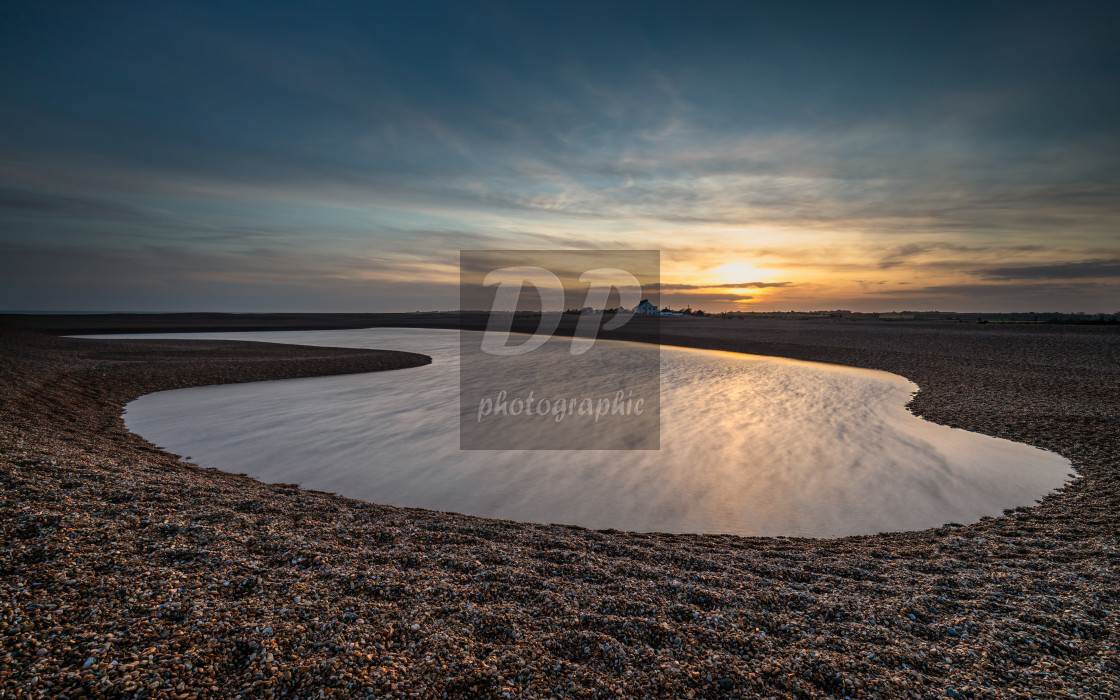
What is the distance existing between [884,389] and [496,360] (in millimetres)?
22212

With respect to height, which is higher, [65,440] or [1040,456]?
[65,440]

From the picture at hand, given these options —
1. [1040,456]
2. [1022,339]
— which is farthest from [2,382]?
[1022,339]

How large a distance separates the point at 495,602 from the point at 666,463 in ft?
24.3

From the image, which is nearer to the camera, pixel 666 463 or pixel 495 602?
pixel 495 602

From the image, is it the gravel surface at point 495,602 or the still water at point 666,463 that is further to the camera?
the still water at point 666,463

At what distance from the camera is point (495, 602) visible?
443 centimetres

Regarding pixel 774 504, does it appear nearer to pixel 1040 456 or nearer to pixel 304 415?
pixel 1040 456

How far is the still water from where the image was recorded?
8281 millimetres

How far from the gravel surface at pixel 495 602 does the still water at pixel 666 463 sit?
1030 millimetres

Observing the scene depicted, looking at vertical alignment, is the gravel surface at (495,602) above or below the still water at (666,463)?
above

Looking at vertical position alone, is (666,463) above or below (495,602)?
below

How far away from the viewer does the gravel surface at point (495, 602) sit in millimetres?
3311

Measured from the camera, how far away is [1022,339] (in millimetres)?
Answer: 33219

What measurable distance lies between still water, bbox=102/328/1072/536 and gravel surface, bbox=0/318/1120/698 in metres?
1.03
